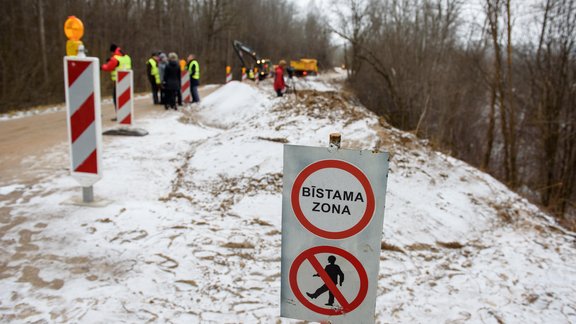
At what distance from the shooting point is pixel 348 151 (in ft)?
6.31

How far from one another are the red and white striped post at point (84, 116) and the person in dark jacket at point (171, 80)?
26.4ft

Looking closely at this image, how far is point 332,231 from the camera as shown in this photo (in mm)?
2014

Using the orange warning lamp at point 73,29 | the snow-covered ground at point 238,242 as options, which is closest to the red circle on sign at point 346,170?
the snow-covered ground at point 238,242

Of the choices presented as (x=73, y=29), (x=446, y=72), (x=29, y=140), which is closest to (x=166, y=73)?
(x=29, y=140)

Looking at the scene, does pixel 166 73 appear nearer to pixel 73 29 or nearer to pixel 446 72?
pixel 73 29

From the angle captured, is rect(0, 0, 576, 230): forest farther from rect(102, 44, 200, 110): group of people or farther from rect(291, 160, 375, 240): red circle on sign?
rect(291, 160, 375, 240): red circle on sign

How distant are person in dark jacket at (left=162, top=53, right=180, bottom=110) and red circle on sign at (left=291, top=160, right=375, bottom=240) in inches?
425

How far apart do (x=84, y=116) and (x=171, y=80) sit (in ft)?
27.4

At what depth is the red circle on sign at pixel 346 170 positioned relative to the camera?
195 centimetres

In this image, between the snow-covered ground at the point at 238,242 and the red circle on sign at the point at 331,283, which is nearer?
the red circle on sign at the point at 331,283

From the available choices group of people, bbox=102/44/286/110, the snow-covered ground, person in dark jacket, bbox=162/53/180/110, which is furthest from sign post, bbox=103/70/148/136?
person in dark jacket, bbox=162/53/180/110

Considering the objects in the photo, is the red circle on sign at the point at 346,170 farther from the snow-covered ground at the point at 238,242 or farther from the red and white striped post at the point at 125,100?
the red and white striped post at the point at 125,100

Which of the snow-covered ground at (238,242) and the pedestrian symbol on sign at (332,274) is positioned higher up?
the pedestrian symbol on sign at (332,274)

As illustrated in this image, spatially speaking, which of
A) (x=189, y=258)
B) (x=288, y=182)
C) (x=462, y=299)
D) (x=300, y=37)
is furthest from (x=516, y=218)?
(x=300, y=37)
